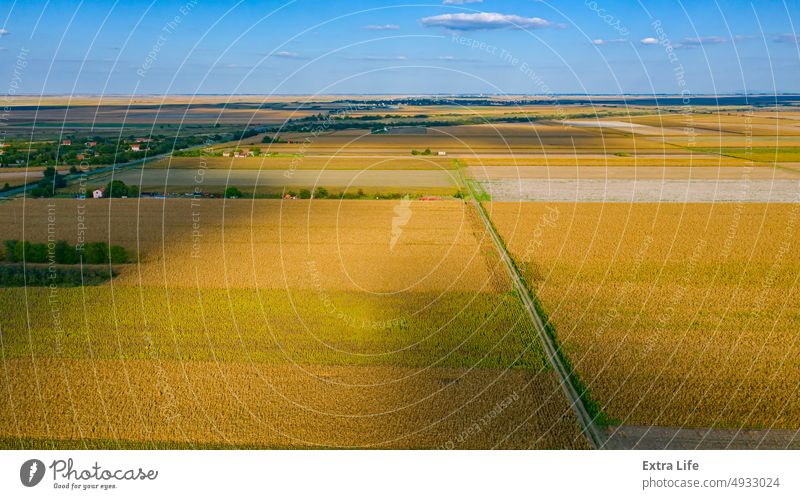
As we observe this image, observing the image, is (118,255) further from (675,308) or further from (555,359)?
(675,308)

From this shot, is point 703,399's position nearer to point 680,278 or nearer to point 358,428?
point 358,428

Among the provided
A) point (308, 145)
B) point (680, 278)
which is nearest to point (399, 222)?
point (680, 278)

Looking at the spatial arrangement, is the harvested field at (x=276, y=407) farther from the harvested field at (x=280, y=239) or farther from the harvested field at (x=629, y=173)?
the harvested field at (x=629, y=173)

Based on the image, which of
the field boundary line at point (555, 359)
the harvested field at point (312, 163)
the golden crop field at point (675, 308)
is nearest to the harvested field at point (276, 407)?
the field boundary line at point (555, 359)
